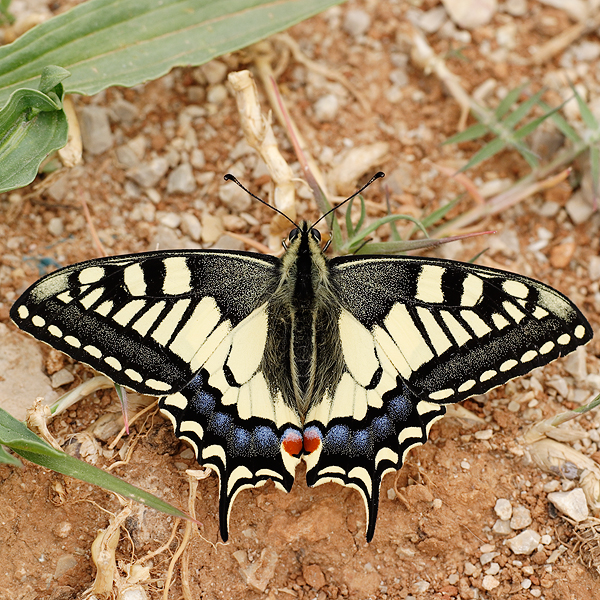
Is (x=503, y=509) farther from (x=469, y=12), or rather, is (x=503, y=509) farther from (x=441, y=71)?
(x=469, y=12)

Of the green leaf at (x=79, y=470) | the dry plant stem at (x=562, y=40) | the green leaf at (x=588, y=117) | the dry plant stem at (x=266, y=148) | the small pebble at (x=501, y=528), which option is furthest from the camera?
the dry plant stem at (x=562, y=40)

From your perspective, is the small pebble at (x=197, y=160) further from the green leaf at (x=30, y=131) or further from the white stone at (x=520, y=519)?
the white stone at (x=520, y=519)

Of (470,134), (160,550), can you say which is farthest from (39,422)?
(470,134)

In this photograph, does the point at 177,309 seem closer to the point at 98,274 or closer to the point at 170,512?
the point at 98,274

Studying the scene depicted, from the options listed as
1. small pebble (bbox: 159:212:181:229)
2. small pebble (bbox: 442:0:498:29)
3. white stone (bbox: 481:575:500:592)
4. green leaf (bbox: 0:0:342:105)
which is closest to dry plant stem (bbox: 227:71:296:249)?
green leaf (bbox: 0:0:342:105)

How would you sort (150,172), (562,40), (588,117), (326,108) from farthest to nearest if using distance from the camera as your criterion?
(562,40)
(326,108)
(150,172)
(588,117)

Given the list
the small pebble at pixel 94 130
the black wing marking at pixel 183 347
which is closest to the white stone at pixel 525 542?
the black wing marking at pixel 183 347

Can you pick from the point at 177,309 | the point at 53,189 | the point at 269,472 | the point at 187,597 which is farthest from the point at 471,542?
the point at 53,189
